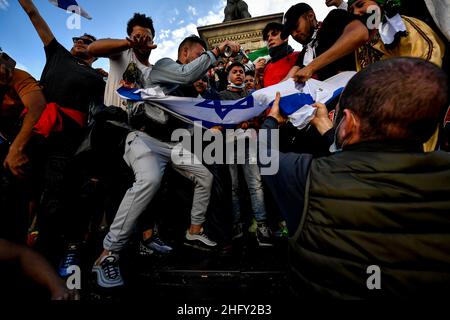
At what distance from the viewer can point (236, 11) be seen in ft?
37.3

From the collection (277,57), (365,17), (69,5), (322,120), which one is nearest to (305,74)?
(322,120)

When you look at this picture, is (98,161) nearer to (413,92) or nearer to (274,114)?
(274,114)

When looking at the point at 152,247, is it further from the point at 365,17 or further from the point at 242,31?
the point at 242,31

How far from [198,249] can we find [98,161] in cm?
143

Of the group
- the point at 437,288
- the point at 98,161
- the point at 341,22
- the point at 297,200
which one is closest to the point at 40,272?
the point at 98,161

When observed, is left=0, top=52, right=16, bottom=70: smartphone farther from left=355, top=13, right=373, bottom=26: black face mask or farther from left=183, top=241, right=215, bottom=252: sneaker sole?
left=355, top=13, right=373, bottom=26: black face mask

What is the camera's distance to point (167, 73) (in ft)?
7.66

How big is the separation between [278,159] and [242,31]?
951 centimetres

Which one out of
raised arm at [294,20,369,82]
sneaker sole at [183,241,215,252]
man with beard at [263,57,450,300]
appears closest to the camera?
man with beard at [263,57,450,300]

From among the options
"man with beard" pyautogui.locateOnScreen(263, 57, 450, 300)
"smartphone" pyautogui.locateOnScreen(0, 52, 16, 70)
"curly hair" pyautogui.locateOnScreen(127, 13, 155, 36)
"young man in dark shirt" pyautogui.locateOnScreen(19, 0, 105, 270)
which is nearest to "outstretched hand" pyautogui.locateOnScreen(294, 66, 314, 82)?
"man with beard" pyautogui.locateOnScreen(263, 57, 450, 300)

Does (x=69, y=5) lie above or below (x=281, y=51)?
above

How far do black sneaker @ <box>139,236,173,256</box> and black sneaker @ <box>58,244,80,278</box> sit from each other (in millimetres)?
643

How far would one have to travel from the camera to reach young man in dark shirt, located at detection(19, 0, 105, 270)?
2.09m

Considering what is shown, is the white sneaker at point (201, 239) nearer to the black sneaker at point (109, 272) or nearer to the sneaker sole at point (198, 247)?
the sneaker sole at point (198, 247)
